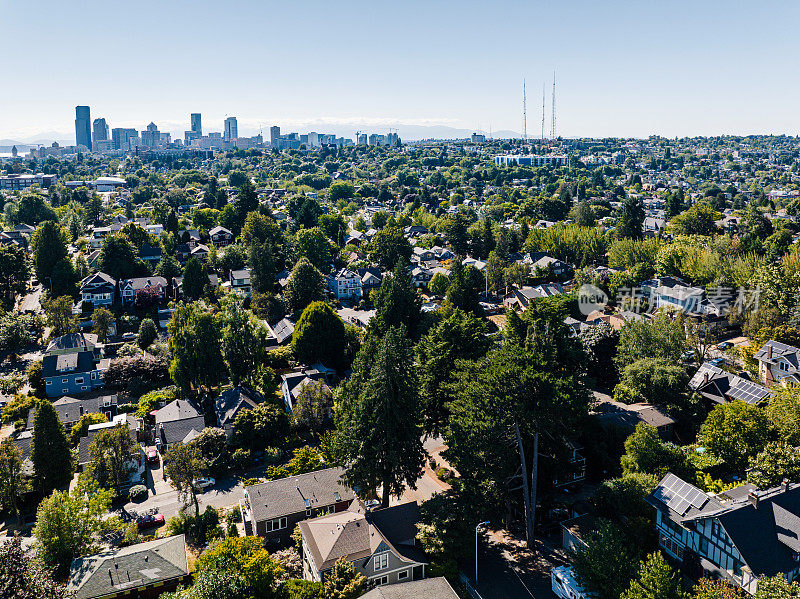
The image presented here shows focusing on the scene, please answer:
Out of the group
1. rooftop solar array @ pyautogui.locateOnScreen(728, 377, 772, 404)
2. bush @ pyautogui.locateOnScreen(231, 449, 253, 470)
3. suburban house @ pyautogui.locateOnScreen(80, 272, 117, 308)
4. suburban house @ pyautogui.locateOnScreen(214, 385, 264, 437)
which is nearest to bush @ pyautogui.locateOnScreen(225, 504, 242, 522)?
bush @ pyautogui.locateOnScreen(231, 449, 253, 470)

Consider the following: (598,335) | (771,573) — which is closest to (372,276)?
(598,335)

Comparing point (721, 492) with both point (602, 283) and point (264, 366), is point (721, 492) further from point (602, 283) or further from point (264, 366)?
point (602, 283)

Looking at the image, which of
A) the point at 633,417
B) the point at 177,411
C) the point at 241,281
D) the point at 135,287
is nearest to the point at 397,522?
the point at 633,417

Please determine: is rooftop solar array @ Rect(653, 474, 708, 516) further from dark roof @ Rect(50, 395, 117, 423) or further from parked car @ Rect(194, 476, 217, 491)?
dark roof @ Rect(50, 395, 117, 423)

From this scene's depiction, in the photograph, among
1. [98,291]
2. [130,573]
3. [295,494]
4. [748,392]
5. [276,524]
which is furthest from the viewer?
[98,291]

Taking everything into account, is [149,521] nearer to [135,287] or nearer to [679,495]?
[679,495]

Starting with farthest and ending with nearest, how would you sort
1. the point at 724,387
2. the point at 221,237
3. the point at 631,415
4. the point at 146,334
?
1. the point at 221,237
2. the point at 146,334
3. the point at 724,387
4. the point at 631,415
